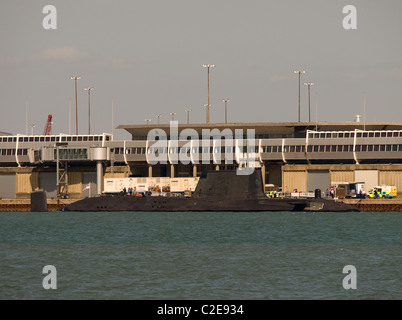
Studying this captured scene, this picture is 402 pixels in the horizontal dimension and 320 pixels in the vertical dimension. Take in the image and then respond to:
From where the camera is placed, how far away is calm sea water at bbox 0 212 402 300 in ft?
119

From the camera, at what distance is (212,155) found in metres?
119

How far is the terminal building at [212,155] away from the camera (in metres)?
115

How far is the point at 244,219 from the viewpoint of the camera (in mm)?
82125

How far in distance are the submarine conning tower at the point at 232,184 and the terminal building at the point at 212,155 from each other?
2146 centimetres

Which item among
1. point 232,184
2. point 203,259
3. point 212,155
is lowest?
point 203,259

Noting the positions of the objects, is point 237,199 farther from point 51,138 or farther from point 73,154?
point 51,138

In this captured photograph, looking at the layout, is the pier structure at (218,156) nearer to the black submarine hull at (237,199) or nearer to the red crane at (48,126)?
the black submarine hull at (237,199)

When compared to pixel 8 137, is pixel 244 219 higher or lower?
lower

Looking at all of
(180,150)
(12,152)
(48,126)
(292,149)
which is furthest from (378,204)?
(48,126)

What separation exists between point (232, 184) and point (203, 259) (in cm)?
4264

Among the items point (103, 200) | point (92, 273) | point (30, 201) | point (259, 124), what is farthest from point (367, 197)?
point (92, 273)
